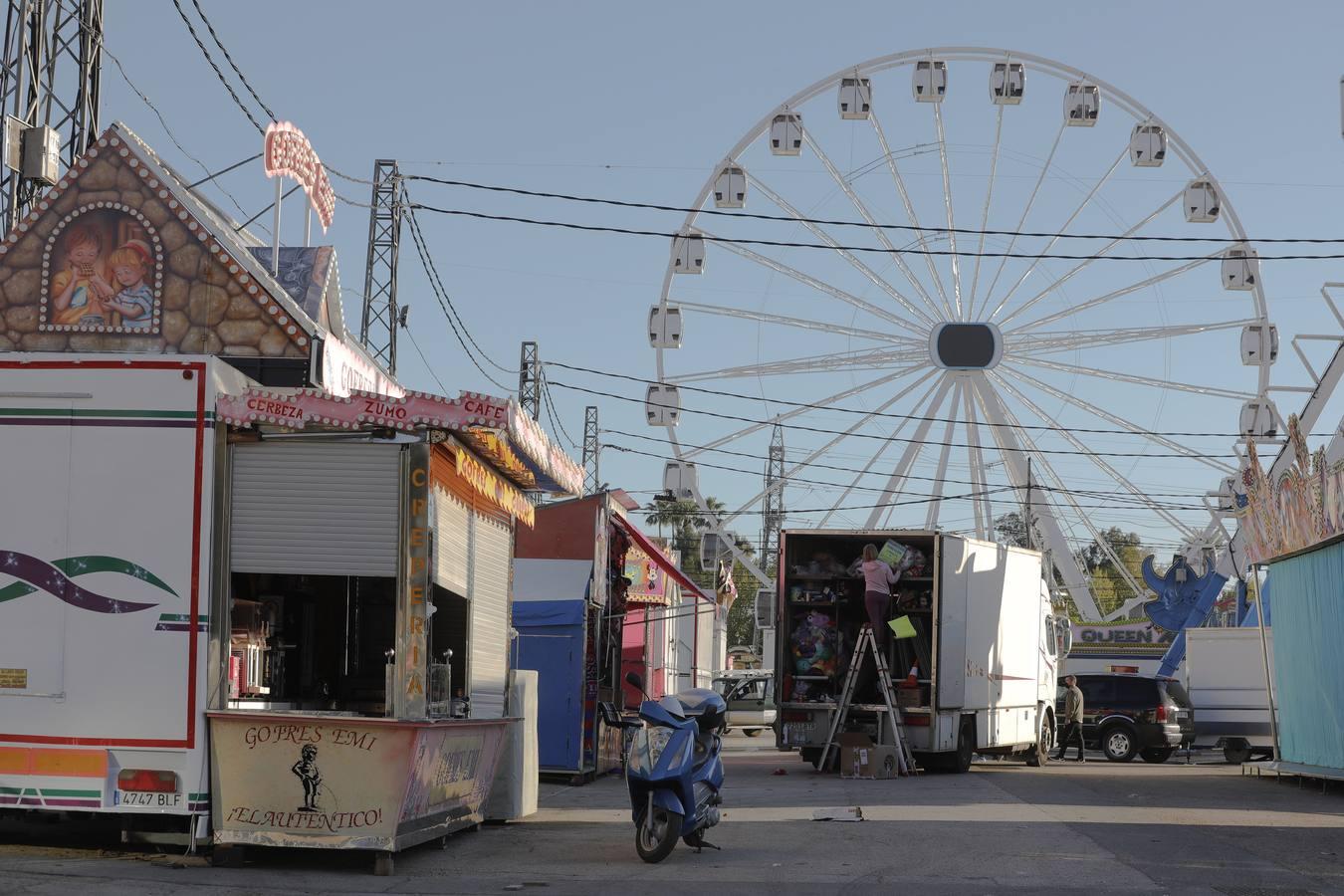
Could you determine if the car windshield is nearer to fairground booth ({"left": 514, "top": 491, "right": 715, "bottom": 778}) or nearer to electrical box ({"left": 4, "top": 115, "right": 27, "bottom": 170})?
fairground booth ({"left": 514, "top": 491, "right": 715, "bottom": 778})

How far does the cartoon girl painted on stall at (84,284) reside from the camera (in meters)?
12.3

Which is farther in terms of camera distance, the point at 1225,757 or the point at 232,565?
the point at 1225,757

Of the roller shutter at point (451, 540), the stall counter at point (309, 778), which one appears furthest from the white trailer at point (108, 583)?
the roller shutter at point (451, 540)

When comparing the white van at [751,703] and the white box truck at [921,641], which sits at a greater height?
the white box truck at [921,641]

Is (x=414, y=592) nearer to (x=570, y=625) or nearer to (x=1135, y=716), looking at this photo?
(x=570, y=625)

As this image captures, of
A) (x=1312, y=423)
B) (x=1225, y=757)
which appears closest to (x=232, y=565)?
(x=1312, y=423)

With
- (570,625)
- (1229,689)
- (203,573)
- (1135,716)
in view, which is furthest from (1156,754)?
(203,573)

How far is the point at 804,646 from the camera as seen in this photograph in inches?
867

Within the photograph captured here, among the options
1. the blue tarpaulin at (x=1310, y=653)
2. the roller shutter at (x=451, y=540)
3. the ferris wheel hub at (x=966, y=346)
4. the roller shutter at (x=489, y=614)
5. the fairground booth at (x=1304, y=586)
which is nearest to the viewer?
the roller shutter at (x=451, y=540)

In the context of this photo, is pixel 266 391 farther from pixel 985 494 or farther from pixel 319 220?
pixel 985 494

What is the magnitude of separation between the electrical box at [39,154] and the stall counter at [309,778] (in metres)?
6.90

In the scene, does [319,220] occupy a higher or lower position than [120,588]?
higher

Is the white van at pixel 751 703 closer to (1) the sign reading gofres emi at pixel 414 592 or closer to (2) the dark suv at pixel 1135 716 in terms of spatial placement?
(2) the dark suv at pixel 1135 716

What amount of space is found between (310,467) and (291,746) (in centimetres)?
174
